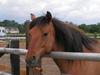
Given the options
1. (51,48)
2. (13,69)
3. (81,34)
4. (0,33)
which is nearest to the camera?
(51,48)

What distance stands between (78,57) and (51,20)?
843 millimetres

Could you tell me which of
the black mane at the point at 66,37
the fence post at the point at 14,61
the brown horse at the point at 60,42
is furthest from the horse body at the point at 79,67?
the fence post at the point at 14,61

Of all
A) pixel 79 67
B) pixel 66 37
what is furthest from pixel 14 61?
pixel 79 67

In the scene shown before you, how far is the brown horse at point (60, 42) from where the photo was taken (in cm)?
228

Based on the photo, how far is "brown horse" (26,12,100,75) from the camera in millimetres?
2276

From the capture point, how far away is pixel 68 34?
8.48 ft

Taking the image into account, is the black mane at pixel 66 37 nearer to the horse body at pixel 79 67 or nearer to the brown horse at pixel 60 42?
the brown horse at pixel 60 42

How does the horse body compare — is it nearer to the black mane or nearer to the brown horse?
the brown horse

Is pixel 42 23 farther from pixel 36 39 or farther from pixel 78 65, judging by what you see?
pixel 78 65

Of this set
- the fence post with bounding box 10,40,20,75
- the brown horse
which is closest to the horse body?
the brown horse

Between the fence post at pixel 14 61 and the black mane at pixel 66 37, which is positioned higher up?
the black mane at pixel 66 37

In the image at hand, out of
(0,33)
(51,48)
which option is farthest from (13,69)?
(0,33)

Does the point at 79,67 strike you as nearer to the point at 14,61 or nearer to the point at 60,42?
the point at 60,42

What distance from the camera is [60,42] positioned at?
2625mm
